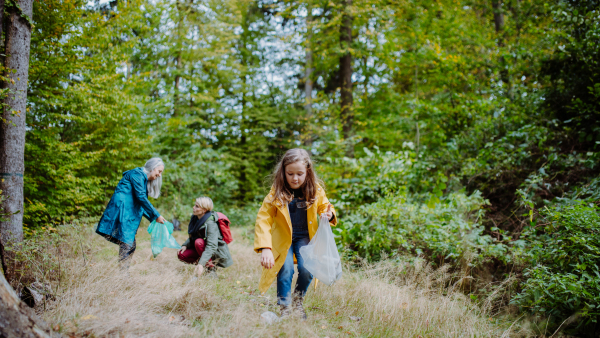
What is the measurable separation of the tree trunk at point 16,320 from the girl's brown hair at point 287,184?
1811mm

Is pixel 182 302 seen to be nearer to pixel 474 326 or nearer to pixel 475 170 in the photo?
pixel 474 326

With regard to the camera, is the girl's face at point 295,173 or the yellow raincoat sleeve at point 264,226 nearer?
the yellow raincoat sleeve at point 264,226

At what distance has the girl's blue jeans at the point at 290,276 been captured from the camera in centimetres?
294

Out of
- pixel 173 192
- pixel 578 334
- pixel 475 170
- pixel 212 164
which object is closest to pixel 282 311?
pixel 578 334

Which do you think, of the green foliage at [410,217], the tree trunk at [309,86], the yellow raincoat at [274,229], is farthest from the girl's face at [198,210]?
the tree trunk at [309,86]

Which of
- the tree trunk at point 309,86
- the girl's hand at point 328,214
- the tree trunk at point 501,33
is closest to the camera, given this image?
the girl's hand at point 328,214

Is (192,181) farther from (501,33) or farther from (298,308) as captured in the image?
(501,33)

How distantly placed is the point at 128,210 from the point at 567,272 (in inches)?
194

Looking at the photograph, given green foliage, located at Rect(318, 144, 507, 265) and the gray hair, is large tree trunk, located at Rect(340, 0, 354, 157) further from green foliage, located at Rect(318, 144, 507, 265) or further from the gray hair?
the gray hair

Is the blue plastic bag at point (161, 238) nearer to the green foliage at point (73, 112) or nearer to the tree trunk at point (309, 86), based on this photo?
the green foliage at point (73, 112)

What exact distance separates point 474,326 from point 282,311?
1.81 m

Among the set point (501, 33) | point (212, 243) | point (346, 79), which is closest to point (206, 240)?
point (212, 243)

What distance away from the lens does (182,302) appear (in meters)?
3.01

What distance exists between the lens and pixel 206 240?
14.2 feet
